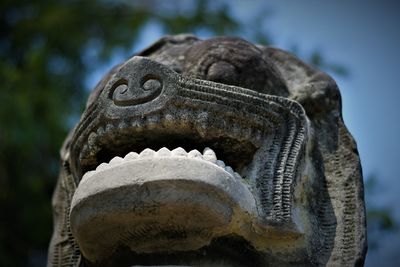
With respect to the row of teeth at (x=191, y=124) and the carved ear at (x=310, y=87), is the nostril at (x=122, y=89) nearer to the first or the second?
the row of teeth at (x=191, y=124)

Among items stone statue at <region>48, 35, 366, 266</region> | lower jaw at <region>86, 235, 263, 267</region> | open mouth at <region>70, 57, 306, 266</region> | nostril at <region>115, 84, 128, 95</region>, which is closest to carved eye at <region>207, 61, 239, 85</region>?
stone statue at <region>48, 35, 366, 266</region>

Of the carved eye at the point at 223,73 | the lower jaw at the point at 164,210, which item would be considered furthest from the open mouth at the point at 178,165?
the carved eye at the point at 223,73

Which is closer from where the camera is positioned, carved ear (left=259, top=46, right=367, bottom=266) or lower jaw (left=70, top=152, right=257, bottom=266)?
lower jaw (left=70, top=152, right=257, bottom=266)

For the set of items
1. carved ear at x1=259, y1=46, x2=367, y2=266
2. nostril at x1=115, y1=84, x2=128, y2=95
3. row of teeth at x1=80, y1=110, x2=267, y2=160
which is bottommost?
carved ear at x1=259, y1=46, x2=367, y2=266

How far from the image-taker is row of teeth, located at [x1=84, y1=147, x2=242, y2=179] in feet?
6.01

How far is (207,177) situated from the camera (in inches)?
70.2

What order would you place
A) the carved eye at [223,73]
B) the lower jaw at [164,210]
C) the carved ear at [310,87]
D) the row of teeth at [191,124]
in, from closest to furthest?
the lower jaw at [164,210], the row of teeth at [191,124], the carved eye at [223,73], the carved ear at [310,87]

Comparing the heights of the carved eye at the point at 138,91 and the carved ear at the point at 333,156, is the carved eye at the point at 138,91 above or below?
above

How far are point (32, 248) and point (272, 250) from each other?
10.4 feet

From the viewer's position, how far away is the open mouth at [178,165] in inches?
70.7

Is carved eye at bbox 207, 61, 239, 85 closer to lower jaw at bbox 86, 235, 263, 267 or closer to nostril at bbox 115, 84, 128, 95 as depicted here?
nostril at bbox 115, 84, 128, 95

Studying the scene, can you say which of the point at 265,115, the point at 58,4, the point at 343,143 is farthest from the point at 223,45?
the point at 58,4

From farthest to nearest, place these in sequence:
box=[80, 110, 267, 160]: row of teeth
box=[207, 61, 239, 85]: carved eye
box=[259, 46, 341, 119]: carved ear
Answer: box=[259, 46, 341, 119]: carved ear < box=[207, 61, 239, 85]: carved eye < box=[80, 110, 267, 160]: row of teeth

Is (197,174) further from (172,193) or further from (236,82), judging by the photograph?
(236,82)
